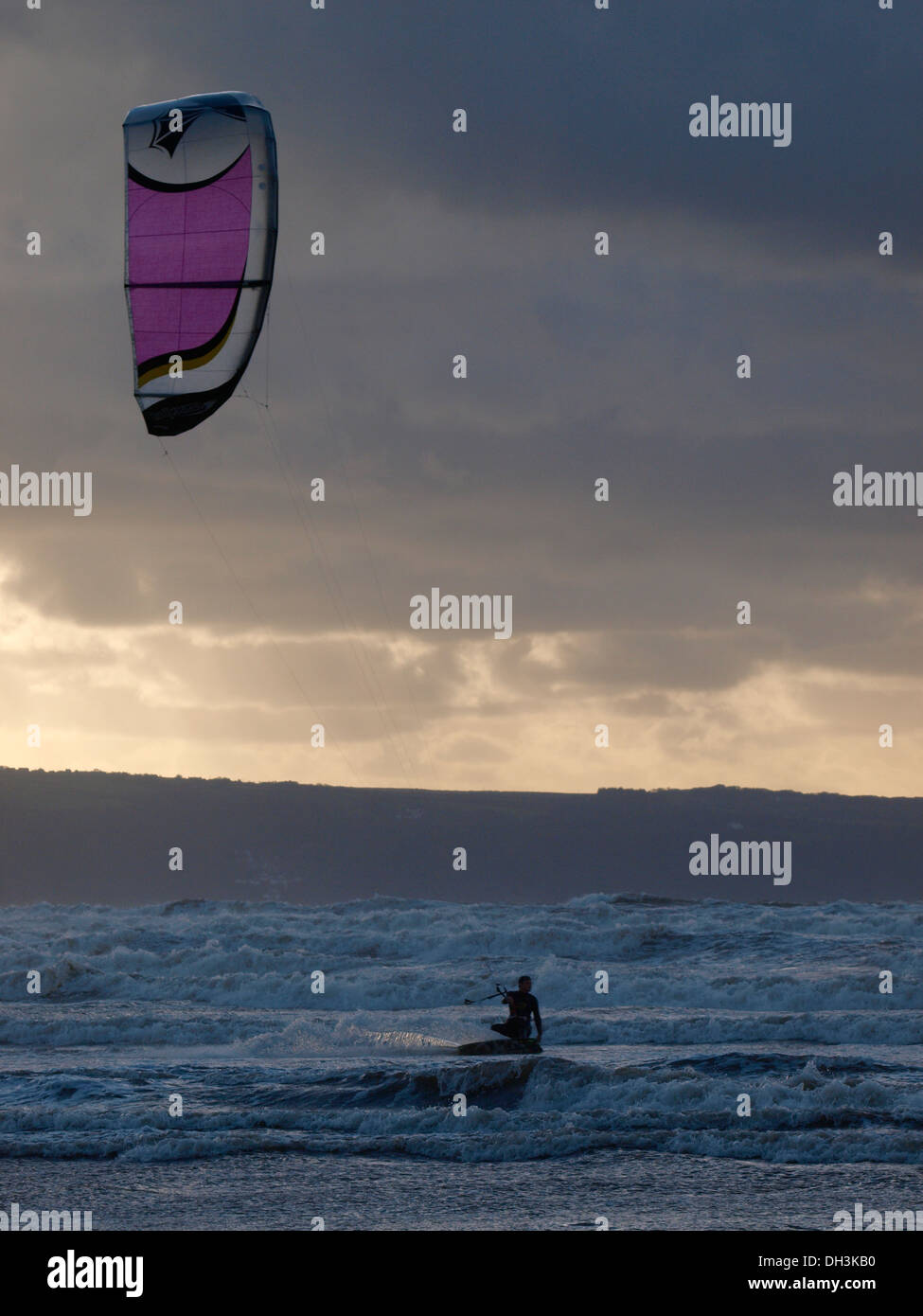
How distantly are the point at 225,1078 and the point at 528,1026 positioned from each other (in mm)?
3998

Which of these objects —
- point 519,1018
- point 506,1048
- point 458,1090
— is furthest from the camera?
point 519,1018

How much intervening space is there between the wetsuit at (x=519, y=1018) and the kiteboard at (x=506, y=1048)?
98 mm

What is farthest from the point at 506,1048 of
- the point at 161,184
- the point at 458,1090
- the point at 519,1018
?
the point at 161,184

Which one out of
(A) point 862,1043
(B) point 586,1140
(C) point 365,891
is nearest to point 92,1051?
(B) point 586,1140

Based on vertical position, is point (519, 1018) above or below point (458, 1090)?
above

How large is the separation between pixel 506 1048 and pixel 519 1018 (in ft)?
1.75

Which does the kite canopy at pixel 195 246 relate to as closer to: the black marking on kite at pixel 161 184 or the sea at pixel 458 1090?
the black marking on kite at pixel 161 184

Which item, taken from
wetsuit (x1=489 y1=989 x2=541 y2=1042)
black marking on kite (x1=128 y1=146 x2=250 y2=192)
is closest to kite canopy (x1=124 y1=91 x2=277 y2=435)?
black marking on kite (x1=128 y1=146 x2=250 y2=192)

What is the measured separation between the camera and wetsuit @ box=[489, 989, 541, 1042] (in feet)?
67.3

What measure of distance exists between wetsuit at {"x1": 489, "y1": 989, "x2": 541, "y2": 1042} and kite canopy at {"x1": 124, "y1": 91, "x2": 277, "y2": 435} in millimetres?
8711

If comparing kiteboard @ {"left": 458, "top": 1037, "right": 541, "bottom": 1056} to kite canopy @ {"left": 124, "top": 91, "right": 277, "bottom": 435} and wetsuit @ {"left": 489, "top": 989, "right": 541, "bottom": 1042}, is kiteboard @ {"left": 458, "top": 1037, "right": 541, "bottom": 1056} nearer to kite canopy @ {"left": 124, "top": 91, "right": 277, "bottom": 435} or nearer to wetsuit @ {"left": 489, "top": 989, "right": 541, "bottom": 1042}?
wetsuit @ {"left": 489, "top": 989, "right": 541, "bottom": 1042}

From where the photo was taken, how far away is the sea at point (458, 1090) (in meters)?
13.6

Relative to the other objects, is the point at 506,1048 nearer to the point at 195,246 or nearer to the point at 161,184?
the point at 195,246

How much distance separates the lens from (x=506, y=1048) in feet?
66.2
